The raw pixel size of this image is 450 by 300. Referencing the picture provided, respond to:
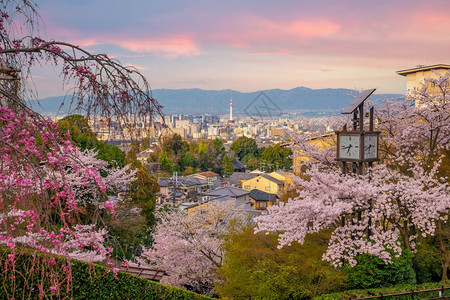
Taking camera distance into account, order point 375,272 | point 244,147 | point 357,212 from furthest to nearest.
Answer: point 244,147 < point 357,212 < point 375,272

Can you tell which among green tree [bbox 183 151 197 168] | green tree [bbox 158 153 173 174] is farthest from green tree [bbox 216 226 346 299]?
green tree [bbox 183 151 197 168]

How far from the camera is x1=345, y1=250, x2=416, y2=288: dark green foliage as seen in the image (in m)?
7.89

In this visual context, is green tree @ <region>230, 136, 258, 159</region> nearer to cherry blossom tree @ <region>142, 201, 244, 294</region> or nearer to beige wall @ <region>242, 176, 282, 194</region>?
beige wall @ <region>242, 176, 282, 194</region>

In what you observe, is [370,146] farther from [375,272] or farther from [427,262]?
[427,262]

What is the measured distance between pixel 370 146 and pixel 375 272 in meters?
2.48

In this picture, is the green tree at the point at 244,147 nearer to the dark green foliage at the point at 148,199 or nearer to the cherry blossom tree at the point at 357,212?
the dark green foliage at the point at 148,199

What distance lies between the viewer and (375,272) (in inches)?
312

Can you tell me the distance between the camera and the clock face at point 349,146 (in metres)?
8.24

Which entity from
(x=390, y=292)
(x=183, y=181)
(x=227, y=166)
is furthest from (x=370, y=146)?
(x=227, y=166)

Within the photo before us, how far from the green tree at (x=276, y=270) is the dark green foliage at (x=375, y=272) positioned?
0.27 metres

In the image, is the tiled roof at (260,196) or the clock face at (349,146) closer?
the clock face at (349,146)

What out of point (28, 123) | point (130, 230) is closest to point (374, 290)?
point (28, 123)

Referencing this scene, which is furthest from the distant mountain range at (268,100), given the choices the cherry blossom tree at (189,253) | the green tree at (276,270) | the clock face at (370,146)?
the clock face at (370,146)

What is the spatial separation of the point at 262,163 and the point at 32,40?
Result: 5506cm
